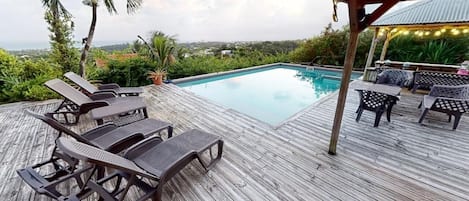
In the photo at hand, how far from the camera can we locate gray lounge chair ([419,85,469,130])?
12.4 feet

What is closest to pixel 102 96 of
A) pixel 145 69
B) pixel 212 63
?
pixel 145 69

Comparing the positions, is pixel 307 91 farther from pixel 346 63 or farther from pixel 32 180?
pixel 32 180

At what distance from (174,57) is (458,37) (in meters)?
12.1

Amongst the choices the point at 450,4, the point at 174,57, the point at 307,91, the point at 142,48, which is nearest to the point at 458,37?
the point at 450,4

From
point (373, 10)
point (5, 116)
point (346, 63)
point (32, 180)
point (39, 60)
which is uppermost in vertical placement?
point (373, 10)

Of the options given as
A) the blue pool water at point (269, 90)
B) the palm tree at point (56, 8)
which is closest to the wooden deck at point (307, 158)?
the blue pool water at point (269, 90)

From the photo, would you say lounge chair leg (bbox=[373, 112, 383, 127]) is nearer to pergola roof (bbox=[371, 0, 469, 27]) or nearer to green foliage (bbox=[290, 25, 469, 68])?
pergola roof (bbox=[371, 0, 469, 27])

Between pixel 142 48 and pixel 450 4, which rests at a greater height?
pixel 450 4

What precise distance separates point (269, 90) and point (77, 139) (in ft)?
22.2

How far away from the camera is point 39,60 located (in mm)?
6133

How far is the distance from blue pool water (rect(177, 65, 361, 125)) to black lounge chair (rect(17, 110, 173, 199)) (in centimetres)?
290

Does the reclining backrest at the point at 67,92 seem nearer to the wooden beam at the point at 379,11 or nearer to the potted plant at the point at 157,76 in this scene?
the potted plant at the point at 157,76

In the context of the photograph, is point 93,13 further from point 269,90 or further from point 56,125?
point 269,90

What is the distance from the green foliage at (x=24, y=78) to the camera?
5316 mm
